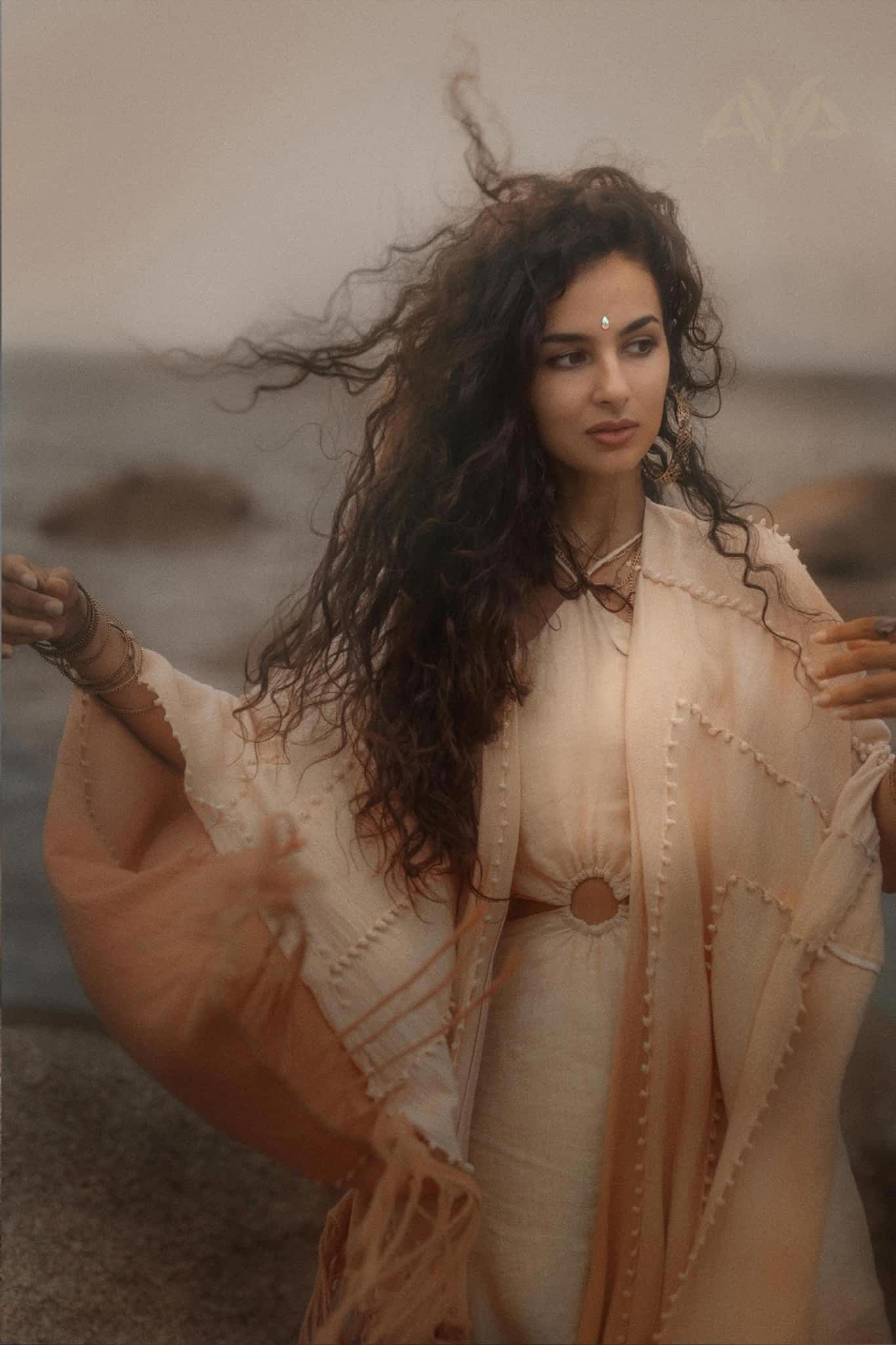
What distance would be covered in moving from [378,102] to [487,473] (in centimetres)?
43

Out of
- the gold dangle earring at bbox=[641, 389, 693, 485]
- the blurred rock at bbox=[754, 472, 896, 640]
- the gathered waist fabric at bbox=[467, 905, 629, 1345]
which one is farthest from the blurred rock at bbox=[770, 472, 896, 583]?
the gathered waist fabric at bbox=[467, 905, 629, 1345]

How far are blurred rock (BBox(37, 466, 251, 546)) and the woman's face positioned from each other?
36 cm

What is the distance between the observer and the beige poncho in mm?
1307

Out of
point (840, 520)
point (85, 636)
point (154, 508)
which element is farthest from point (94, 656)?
point (840, 520)

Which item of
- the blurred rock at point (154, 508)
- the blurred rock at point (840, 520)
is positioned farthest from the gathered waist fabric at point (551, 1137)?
the blurred rock at point (154, 508)

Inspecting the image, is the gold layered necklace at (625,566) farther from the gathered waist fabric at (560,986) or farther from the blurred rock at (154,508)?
the blurred rock at (154,508)

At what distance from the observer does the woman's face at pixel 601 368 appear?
1264mm

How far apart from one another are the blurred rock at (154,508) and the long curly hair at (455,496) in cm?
13

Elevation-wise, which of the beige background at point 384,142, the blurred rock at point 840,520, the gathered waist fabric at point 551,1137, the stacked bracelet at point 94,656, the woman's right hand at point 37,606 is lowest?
the gathered waist fabric at point 551,1137

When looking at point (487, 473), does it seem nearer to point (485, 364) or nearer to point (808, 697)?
point (485, 364)

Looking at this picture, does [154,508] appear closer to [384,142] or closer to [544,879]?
[384,142]

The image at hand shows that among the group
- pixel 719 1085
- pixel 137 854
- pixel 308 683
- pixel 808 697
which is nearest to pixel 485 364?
pixel 308 683

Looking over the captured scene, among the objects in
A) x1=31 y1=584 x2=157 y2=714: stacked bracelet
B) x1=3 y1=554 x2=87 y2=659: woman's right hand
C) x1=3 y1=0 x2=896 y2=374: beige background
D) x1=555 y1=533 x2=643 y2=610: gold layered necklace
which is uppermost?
x1=3 y1=0 x2=896 y2=374: beige background

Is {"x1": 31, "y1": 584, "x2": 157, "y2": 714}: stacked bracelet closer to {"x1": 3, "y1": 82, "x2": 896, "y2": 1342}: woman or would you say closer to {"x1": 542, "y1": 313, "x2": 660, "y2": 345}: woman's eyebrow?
{"x1": 3, "y1": 82, "x2": 896, "y2": 1342}: woman
